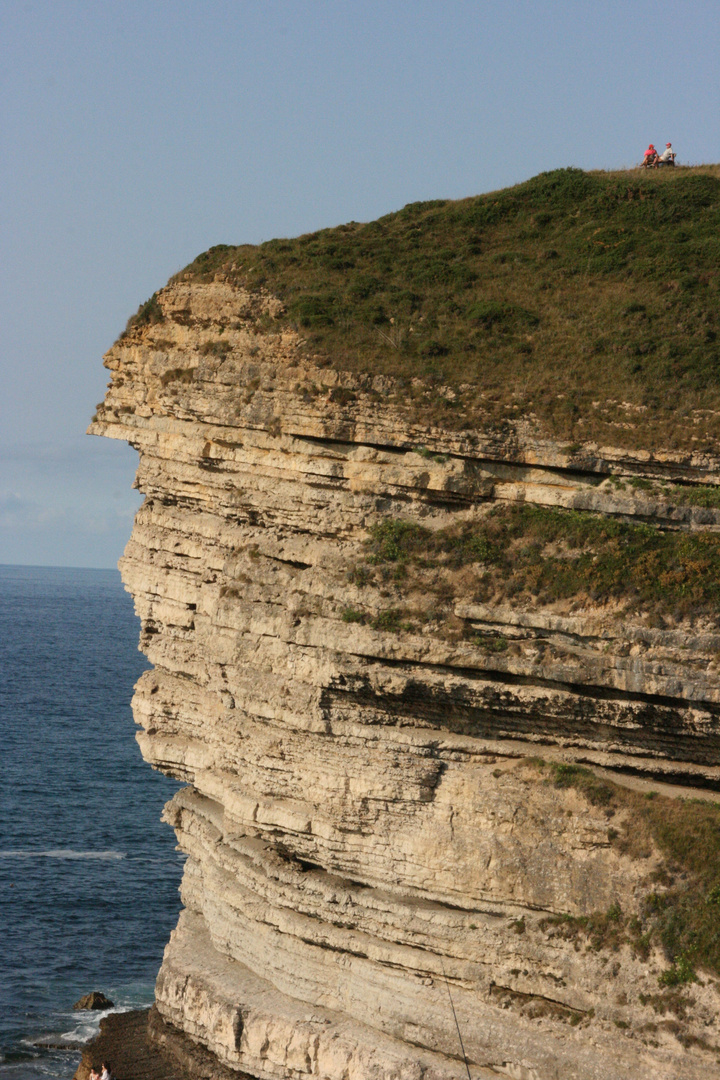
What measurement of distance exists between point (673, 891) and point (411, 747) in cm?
724

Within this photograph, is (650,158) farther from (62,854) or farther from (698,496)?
(62,854)

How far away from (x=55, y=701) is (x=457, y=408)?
6561 centimetres

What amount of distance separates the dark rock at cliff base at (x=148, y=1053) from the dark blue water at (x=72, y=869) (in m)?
1.66

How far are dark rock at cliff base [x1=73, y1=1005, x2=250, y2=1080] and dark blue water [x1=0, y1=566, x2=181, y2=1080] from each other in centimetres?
166

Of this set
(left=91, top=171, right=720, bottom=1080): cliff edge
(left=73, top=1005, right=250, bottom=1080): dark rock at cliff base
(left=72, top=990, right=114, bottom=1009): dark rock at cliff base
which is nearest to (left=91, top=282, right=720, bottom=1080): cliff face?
(left=91, top=171, right=720, bottom=1080): cliff edge

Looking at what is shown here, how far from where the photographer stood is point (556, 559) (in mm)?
29922

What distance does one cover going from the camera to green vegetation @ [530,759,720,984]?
25.3 metres

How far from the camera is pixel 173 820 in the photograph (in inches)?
1481

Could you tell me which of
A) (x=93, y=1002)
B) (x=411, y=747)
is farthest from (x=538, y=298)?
(x=93, y=1002)

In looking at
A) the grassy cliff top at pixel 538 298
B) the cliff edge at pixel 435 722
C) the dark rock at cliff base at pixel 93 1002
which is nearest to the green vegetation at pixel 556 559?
the cliff edge at pixel 435 722

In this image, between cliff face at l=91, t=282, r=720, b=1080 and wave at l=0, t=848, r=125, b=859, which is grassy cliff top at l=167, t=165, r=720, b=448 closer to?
cliff face at l=91, t=282, r=720, b=1080

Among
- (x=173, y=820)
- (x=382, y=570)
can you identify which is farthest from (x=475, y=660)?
(x=173, y=820)

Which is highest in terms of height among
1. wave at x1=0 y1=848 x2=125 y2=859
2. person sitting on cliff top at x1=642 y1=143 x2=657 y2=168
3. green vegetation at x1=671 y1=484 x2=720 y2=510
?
person sitting on cliff top at x1=642 y1=143 x2=657 y2=168

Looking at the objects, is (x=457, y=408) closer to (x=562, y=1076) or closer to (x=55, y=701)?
(x=562, y=1076)
